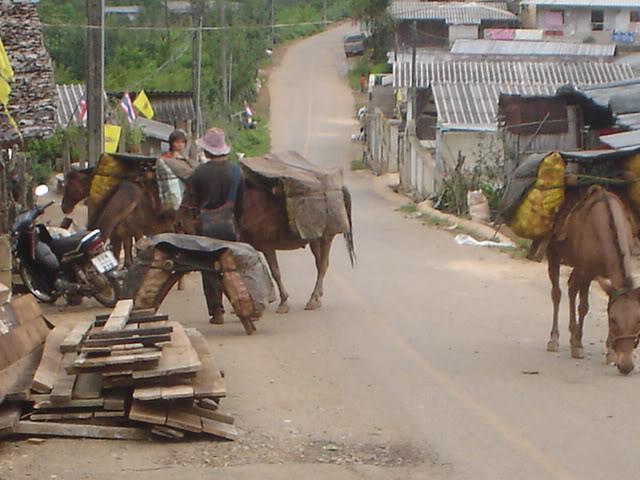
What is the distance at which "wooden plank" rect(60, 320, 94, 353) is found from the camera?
32.0ft

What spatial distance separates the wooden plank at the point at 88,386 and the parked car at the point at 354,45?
81461 mm

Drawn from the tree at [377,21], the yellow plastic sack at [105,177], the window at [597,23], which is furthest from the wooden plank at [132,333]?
the tree at [377,21]

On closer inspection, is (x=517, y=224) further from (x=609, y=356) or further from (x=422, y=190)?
(x=422, y=190)

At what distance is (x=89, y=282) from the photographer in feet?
50.1

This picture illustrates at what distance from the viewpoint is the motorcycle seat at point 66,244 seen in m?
15.4

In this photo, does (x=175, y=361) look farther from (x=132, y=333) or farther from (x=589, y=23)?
(x=589, y=23)

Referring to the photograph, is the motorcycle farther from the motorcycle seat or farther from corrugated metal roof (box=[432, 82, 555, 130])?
corrugated metal roof (box=[432, 82, 555, 130])

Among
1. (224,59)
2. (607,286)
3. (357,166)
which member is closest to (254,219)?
(607,286)

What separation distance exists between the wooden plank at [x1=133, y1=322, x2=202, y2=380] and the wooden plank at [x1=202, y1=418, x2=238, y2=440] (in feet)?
1.21

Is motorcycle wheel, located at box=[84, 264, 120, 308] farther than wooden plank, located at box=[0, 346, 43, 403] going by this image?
Yes

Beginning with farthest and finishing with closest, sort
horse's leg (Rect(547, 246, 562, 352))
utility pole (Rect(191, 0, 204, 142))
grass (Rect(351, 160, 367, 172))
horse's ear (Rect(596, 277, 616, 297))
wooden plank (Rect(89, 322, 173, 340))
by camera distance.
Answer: grass (Rect(351, 160, 367, 172)) → utility pole (Rect(191, 0, 204, 142)) → horse's leg (Rect(547, 246, 562, 352)) → horse's ear (Rect(596, 277, 616, 297)) → wooden plank (Rect(89, 322, 173, 340))

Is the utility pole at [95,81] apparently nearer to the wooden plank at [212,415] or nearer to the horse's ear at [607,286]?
the horse's ear at [607,286]

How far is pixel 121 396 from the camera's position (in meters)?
8.80

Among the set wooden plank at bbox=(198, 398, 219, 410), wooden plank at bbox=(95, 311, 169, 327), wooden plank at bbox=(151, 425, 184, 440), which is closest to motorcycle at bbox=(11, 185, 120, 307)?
wooden plank at bbox=(95, 311, 169, 327)
